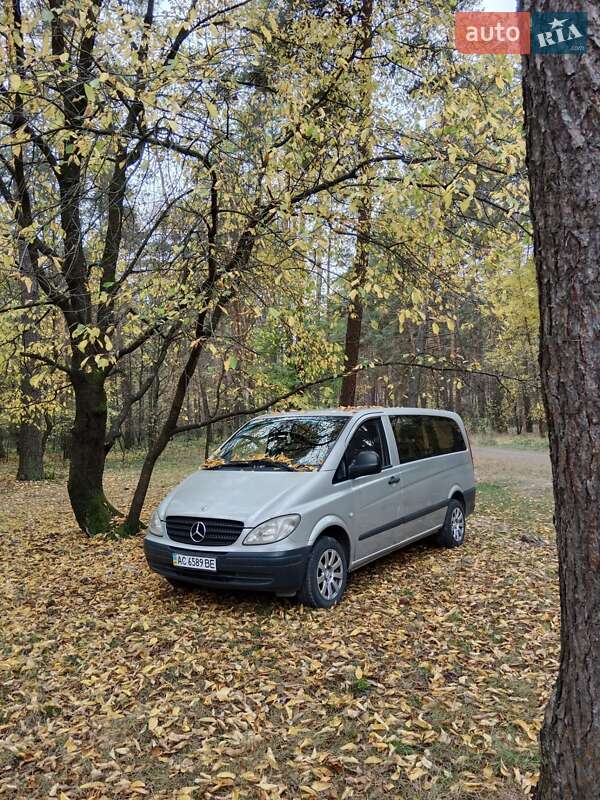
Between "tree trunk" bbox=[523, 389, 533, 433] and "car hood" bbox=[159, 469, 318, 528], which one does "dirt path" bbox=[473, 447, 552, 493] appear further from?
"car hood" bbox=[159, 469, 318, 528]

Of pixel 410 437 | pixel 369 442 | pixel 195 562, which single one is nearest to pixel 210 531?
pixel 195 562

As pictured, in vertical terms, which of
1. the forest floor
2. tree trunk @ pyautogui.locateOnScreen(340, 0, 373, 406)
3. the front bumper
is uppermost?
tree trunk @ pyautogui.locateOnScreen(340, 0, 373, 406)

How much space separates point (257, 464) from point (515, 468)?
577 inches

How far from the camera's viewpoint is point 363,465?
5641mm

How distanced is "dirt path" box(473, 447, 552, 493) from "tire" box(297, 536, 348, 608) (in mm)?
9952

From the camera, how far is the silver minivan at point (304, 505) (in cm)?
486

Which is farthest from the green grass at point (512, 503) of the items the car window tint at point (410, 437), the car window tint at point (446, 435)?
the car window tint at point (410, 437)

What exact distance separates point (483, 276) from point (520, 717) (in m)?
5.77

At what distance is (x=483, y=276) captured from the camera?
7727mm

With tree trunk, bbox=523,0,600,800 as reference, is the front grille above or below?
below

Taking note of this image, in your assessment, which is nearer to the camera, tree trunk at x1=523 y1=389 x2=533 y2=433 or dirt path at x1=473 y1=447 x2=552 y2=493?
dirt path at x1=473 y1=447 x2=552 y2=493

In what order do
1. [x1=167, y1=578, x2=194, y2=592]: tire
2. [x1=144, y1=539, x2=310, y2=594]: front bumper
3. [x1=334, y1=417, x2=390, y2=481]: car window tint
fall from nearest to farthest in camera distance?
[x1=144, y1=539, x2=310, y2=594]: front bumper
[x1=167, y1=578, x2=194, y2=592]: tire
[x1=334, y1=417, x2=390, y2=481]: car window tint

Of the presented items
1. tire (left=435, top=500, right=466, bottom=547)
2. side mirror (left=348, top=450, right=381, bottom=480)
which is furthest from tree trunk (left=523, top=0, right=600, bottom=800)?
tire (left=435, top=500, right=466, bottom=547)

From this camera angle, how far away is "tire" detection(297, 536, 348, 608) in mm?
4988
